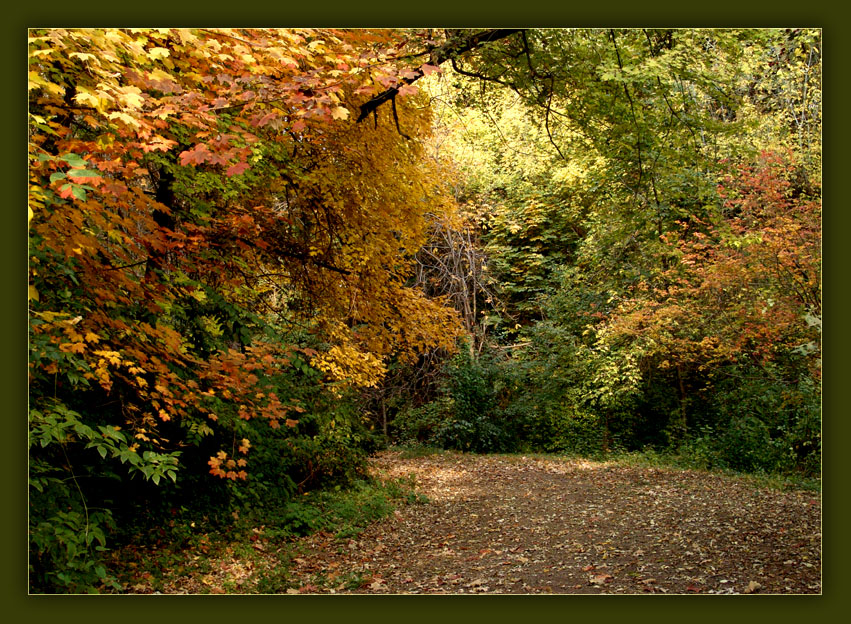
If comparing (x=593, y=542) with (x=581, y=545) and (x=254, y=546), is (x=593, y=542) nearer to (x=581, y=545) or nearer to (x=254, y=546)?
(x=581, y=545)

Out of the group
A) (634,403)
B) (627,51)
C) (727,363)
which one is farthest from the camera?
(634,403)

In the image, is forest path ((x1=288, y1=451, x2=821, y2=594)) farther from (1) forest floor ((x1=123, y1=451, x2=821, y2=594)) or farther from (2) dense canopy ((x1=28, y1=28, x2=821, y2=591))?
(2) dense canopy ((x1=28, y1=28, x2=821, y2=591))

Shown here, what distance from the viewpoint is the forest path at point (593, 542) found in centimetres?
310

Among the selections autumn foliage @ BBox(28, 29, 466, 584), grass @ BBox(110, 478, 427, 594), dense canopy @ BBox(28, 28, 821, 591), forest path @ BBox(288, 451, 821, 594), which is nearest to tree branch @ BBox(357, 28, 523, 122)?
dense canopy @ BBox(28, 28, 821, 591)

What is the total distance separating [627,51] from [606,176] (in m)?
0.88

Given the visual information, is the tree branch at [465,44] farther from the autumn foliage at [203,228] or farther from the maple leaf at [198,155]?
the maple leaf at [198,155]

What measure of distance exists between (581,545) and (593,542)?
96 millimetres

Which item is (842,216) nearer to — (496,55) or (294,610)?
(496,55)

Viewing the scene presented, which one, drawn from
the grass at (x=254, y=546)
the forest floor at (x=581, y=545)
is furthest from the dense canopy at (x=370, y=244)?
the forest floor at (x=581, y=545)

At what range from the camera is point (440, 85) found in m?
5.11

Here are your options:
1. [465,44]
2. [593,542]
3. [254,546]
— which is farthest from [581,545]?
[465,44]

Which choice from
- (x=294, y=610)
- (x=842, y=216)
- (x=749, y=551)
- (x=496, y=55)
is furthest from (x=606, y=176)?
(x=294, y=610)

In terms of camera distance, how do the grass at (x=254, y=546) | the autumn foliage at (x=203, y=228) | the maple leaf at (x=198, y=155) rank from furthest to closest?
the grass at (x=254, y=546)
the autumn foliage at (x=203, y=228)
the maple leaf at (x=198, y=155)

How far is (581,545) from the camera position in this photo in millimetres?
3508
